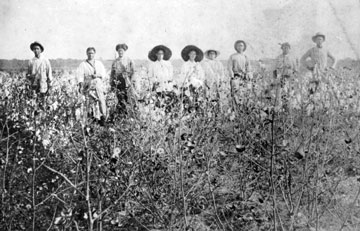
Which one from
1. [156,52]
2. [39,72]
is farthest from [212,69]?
[39,72]

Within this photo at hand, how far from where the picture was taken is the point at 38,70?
722 cm

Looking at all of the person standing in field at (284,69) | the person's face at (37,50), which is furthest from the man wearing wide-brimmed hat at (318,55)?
the person's face at (37,50)

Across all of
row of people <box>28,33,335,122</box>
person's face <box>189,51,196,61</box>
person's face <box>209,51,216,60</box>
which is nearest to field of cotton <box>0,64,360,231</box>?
row of people <box>28,33,335,122</box>

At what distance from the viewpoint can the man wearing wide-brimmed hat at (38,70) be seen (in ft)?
23.6

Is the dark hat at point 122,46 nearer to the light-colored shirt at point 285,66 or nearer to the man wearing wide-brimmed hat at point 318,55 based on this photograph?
the light-colored shirt at point 285,66

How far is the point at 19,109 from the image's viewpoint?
5.04 m

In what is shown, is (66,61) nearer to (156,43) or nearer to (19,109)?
(156,43)

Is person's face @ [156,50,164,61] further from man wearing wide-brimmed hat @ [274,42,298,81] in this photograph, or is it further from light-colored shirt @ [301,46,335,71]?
light-colored shirt @ [301,46,335,71]

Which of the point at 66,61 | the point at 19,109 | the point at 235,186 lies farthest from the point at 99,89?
the point at 66,61

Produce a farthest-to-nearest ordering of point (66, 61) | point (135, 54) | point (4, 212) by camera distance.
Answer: point (66, 61)
point (135, 54)
point (4, 212)

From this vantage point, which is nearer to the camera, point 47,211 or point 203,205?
point 47,211

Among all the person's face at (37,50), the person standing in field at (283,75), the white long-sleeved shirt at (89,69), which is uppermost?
the person's face at (37,50)

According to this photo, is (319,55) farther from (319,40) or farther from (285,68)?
(285,68)

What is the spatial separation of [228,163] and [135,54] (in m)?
4.20
